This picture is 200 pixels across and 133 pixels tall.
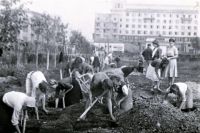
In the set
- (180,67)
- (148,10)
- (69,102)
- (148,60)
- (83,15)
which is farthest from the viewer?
(180,67)

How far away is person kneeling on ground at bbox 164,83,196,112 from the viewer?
6094mm

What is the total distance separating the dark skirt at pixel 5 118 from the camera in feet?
15.6

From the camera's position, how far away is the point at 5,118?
479 cm

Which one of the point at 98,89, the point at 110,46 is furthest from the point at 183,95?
the point at 110,46

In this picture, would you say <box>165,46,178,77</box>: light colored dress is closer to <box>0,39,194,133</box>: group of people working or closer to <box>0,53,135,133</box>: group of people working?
<box>0,39,194,133</box>: group of people working

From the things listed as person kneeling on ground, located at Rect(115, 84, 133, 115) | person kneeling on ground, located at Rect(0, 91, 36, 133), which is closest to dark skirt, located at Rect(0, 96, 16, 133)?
person kneeling on ground, located at Rect(0, 91, 36, 133)

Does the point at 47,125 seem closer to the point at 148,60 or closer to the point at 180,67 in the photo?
the point at 148,60

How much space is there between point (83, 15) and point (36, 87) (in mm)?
3553

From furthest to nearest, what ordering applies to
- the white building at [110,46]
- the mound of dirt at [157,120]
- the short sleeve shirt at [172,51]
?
the white building at [110,46] → the short sleeve shirt at [172,51] → the mound of dirt at [157,120]

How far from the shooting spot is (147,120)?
528 cm

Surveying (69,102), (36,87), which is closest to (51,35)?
(69,102)

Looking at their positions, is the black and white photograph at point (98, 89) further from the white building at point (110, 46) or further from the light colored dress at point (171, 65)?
the white building at point (110, 46)

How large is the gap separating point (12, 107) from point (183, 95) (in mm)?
2987

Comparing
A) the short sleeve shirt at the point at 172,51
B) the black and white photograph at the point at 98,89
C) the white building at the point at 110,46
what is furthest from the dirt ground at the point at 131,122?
the white building at the point at 110,46
